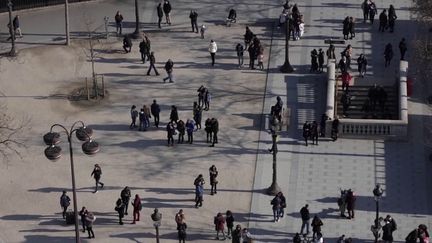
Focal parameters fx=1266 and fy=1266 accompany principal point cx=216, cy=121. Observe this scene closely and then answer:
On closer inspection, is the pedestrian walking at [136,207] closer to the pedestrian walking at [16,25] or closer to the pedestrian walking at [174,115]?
the pedestrian walking at [174,115]

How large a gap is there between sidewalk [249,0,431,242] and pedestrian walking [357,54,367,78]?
0.64 meters

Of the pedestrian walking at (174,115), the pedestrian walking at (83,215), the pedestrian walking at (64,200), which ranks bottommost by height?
the pedestrian walking at (83,215)

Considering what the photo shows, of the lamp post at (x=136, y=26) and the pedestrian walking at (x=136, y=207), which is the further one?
the lamp post at (x=136, y=26)

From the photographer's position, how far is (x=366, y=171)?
176 ft

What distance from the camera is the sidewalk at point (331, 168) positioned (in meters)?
50.1

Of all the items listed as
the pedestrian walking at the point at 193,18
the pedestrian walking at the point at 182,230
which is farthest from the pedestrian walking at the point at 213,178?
the pedestrian walking at the point at 193,18

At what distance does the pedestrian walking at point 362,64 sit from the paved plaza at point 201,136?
17.6 inches

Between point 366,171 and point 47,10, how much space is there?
23050 millimetres

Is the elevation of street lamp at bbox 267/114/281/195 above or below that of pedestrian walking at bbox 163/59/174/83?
below

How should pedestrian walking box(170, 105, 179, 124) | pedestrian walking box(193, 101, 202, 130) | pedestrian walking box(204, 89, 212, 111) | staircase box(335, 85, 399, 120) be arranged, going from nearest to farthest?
1. pedestrian walking box(170, 105, 179, 124)
2. pedestrian walking box(193, 101, 202, 130)
3. pedestrian walking box(204, 89, 212, 111)
4. staircase box(335, 85, 399, 120)

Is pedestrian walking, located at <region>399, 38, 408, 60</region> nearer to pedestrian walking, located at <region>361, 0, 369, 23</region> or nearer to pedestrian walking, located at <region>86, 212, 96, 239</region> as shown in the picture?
pedestrian walking, located at <region>361, 0, 369, 23</region>

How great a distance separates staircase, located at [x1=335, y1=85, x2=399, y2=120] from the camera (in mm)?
58094

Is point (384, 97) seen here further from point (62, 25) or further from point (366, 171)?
point (62, 25)

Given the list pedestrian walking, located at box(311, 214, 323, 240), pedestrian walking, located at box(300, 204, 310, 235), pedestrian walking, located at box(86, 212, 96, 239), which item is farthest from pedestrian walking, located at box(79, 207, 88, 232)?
pedestrian walking, located at box(311, 214, 323, 240)
